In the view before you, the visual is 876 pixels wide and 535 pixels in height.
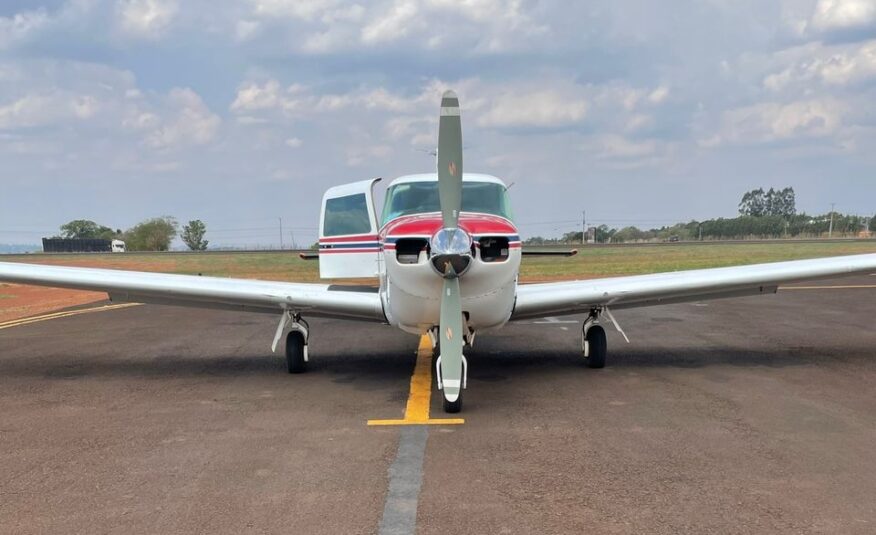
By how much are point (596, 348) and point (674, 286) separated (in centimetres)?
126

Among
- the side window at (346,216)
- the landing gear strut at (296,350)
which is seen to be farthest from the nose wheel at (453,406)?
the side window at (346,216)

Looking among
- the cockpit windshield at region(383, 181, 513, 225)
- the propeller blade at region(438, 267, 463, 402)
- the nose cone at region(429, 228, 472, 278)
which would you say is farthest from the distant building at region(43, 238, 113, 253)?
the nose cone at region(429, 228, 472, 278)

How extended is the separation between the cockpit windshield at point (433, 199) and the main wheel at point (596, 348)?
186 centimetres

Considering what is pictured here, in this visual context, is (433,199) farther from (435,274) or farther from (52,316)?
(52,316)

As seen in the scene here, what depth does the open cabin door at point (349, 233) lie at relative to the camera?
8.69 meters

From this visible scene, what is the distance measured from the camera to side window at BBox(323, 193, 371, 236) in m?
8.71

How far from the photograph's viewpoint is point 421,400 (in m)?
6.45

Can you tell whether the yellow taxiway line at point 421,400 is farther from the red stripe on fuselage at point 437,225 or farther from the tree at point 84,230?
the tree at point 84,230

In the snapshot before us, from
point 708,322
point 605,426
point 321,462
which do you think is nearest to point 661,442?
point 605,426

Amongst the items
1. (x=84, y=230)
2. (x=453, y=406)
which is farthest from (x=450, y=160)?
(x=84, y=230)

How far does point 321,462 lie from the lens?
180 inches

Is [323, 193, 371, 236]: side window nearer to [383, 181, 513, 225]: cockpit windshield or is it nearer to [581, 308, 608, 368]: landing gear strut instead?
[383, 181, 513, 225]: cockpit windshield

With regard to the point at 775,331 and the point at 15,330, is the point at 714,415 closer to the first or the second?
the point at 775,331

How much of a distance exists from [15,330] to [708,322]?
Result: 43.6 feet
